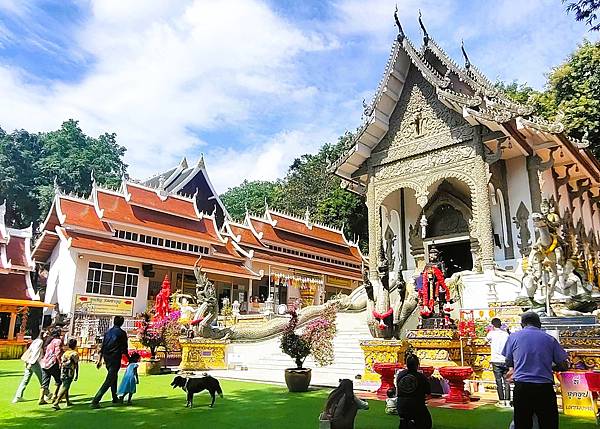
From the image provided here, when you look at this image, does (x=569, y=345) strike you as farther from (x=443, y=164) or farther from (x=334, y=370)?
(x=443, y=164)

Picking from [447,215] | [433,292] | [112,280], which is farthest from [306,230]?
[433,292]

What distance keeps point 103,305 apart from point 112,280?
145 cm

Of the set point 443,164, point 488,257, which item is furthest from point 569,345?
point 443,164

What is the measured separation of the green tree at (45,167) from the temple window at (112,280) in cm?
1870

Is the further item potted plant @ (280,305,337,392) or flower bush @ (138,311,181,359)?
flower bush @ (138,311,181,359)

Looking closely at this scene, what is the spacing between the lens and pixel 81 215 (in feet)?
68.2

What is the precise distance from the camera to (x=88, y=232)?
20.5 metres

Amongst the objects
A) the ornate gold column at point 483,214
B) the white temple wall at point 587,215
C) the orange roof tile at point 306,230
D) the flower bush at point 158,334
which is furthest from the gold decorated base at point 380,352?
the orange roof tile at point 306,230

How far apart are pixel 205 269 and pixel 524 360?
2008cm

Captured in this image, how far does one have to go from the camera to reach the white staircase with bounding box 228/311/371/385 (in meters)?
10.5

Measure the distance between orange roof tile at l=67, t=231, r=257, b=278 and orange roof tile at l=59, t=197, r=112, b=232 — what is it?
1.44ft

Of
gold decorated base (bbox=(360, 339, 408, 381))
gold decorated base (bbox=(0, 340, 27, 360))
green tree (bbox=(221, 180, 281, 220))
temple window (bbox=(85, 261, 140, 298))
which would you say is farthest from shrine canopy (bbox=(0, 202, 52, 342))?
green tree (bbox=(221, 180, 281, 220))

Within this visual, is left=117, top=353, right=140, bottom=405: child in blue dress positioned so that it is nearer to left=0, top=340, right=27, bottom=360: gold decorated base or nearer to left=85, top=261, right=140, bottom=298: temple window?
left=0, top=340, right=27, bottom=360: gold decorated base

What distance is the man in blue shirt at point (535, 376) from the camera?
3.67 metres
